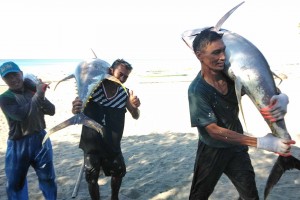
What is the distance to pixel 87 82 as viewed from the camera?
3.61m

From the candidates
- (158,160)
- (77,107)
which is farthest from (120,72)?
(158,160)

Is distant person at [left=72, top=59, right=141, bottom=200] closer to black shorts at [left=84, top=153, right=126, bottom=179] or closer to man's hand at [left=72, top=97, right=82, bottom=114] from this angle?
black shorts at [left=84, top=153, right=126, bottom=179]

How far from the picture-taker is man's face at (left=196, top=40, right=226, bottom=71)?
8.66ft

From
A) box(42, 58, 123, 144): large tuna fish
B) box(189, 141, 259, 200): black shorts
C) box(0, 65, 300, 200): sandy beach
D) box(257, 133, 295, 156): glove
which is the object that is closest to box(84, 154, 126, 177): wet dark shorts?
box(42, 58, 123, 144): large tuna fish

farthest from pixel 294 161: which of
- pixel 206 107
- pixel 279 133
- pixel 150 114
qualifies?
pixel 150 114

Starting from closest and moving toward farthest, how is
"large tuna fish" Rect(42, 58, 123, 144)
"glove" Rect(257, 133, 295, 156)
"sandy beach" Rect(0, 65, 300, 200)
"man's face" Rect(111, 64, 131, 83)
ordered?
1. "glove" Rect(257, 133, 295, 156)
2. "large tuna fish" Rect(42, 58, 123, 144)
3. "man's face" Rect(111, 64, 131, 83)
4. "sandy beach" Rect(0, 65, 300, 200)

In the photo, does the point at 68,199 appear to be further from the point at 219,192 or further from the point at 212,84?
the point at 212,84

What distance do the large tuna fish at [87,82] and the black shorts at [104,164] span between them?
1.53 ft

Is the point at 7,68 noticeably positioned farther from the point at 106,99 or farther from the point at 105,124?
the point at 105,124

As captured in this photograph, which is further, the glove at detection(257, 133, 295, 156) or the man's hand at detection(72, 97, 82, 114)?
the man's hand at detection(72, 97, 82, 114)

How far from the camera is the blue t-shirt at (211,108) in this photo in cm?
279

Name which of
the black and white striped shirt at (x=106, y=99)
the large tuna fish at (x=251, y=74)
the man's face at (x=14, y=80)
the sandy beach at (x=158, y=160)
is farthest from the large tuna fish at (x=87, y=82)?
the sandy beach at (x=158, y=160)

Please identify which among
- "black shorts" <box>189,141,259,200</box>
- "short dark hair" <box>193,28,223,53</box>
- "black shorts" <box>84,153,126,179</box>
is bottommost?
"black shorts" <box>84,153,126,179</box>

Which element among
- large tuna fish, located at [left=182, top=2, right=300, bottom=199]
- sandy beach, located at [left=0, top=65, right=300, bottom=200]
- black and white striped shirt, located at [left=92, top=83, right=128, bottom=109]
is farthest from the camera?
sandy beach, located at [left=0, top=65, right=300, bottom=200]
